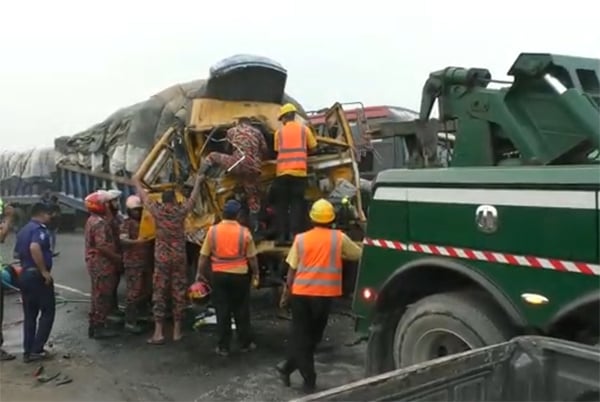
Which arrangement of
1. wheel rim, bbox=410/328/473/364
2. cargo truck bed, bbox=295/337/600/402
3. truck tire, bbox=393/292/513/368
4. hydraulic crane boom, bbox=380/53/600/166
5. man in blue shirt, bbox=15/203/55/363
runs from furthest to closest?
man in blue shirt, bbox=15/203/55/363
hydraulic crane boom, bbox=380/53/600/166
wheel rim, bbox=410/328/473/364
truck tire, bbox=393/292/513/368
cargo truck bed, bbox=295/337/600/402

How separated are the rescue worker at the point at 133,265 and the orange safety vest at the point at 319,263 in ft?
9.45

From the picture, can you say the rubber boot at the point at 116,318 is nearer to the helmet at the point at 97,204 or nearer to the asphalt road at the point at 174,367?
the asphalt road at the point at 174,367

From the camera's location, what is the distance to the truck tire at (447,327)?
11.0 feet

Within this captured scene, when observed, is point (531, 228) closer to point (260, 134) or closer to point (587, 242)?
point (587, 242)

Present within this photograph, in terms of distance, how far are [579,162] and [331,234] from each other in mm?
1960

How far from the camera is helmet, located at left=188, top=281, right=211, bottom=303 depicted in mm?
6859

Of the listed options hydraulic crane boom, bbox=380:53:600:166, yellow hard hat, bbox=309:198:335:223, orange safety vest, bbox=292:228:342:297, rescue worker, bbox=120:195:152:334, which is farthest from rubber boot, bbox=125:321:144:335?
hydraulic crane boom, bbox=380:53:600:166

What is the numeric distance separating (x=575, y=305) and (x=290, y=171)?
428 centimetres

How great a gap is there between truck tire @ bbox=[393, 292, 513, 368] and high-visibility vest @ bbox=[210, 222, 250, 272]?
2510 millimetres

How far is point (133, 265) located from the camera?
739cm

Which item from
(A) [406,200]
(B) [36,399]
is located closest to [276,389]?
(B) [36,399]

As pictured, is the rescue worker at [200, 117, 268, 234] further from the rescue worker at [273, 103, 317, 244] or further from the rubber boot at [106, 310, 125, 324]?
the rubber boot at [106, 310, 125, 324]

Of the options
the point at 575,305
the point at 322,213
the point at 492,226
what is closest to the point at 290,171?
the point at 322,213

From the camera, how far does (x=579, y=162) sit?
3.68 meters
